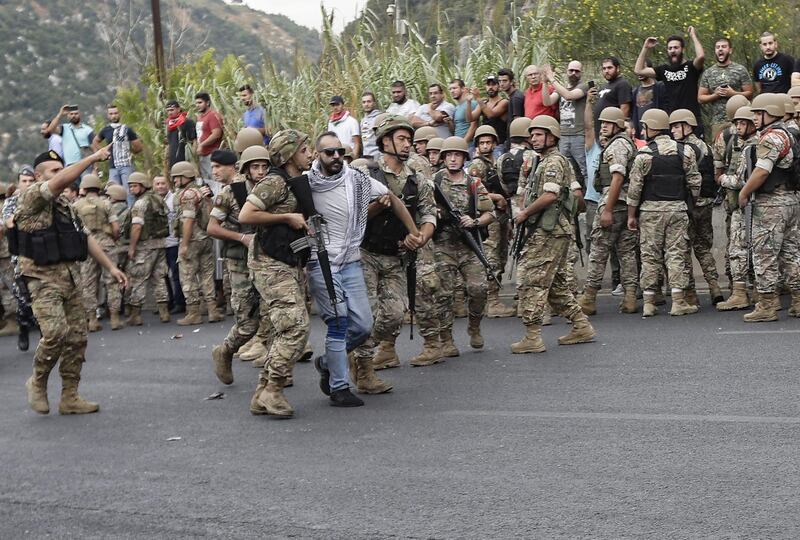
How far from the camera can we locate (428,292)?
10.7 metres

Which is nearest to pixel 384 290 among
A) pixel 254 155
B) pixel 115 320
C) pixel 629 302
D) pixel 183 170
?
pixel 254 155

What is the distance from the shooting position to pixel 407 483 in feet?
21.4

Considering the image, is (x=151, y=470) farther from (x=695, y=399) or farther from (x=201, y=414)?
(x=695, y=399)

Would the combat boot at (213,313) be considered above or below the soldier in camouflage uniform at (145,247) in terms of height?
below

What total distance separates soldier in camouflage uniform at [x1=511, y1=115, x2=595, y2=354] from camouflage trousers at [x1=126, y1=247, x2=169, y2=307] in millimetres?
7068

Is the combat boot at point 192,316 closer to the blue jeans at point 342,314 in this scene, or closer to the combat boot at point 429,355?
the combat boot at point 429,355

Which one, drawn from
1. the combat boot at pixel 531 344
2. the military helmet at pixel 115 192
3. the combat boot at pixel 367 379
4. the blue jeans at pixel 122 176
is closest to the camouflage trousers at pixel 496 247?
the combat boot at pixel 531 344

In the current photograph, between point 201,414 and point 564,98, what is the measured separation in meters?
8.20

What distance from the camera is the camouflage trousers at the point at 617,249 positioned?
13438 mm

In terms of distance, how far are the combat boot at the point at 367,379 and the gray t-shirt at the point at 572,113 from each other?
23.9ft

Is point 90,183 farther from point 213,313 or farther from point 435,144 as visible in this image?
point 435,144

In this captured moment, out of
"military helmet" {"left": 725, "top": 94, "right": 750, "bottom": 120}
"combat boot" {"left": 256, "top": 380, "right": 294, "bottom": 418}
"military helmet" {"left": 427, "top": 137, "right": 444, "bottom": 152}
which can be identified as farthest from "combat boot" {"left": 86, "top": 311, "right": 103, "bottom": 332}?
"military helmet" {"left": 725, "top": 94, "right": 750, "bottom": 120}

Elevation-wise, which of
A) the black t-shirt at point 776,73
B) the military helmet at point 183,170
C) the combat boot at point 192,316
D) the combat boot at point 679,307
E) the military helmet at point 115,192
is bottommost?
the combat boot at point 192,316

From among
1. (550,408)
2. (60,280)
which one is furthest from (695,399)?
(60,280)
